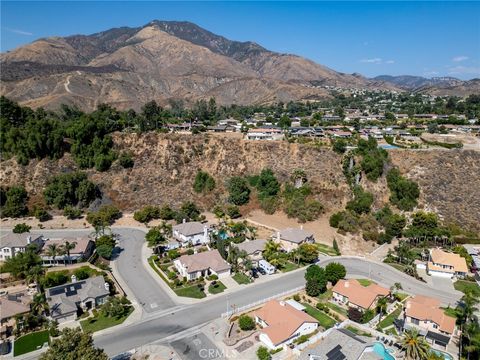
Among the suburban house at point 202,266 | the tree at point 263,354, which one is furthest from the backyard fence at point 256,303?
the suburban house at point 202,266

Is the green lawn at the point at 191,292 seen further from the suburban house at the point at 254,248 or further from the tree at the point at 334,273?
the tree at the point at 334,273

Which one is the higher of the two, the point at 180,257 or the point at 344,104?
the point at 344,104

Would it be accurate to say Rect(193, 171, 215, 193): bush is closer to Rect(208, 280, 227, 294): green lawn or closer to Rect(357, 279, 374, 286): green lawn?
Rect(208, 280, 227, 294): green lawn

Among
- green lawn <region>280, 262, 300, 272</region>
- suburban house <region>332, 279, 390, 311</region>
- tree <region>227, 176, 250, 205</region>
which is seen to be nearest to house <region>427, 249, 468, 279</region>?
suburban house <region>332, 279, 390, 311</region>

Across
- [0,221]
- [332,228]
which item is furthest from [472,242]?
[0,221]

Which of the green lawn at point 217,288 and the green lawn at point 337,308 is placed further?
the green lawn at point 217,288

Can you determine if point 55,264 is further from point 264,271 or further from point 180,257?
point 264,271
